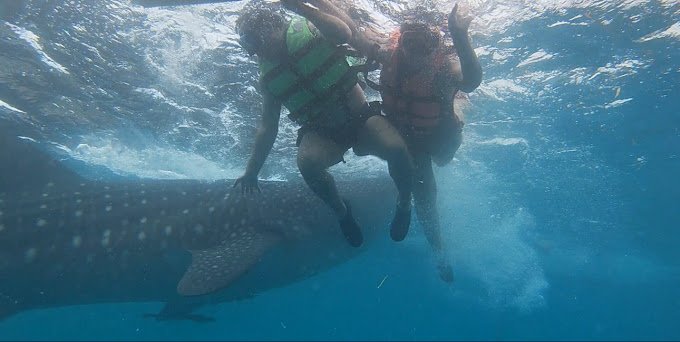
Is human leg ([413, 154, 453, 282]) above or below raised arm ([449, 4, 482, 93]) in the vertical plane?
below

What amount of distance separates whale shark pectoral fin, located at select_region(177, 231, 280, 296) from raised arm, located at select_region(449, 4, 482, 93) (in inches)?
156

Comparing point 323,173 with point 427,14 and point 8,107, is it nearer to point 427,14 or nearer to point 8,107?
point 427,14

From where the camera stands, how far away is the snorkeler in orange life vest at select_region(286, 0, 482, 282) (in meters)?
5.33

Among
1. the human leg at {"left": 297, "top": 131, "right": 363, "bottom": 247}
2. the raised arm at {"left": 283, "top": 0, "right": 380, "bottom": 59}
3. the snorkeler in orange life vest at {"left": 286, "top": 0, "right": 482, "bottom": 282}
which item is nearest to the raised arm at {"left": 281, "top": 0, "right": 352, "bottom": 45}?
the raised arm at {"left": 283, "top": 0, "right": 380, "bottom": 59}

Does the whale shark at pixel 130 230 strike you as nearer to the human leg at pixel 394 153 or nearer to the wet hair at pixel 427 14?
the human leg at pixel 394 153

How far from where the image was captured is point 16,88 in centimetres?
1079

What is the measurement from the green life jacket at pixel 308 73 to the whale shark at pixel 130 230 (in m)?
2.48

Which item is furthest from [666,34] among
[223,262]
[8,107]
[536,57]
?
[8,107]

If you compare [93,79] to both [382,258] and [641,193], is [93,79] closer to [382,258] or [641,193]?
[641,193]

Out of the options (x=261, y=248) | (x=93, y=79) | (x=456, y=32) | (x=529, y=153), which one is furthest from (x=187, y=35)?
(x=529, y=153)

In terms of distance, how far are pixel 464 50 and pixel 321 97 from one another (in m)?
1.98

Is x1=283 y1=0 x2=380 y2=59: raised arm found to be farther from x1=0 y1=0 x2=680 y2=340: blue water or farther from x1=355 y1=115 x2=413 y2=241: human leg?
x1=0 y1=0 x2=680 y2=340: blue water

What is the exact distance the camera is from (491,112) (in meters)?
14.1

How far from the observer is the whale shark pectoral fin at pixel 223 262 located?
5.50 meters
